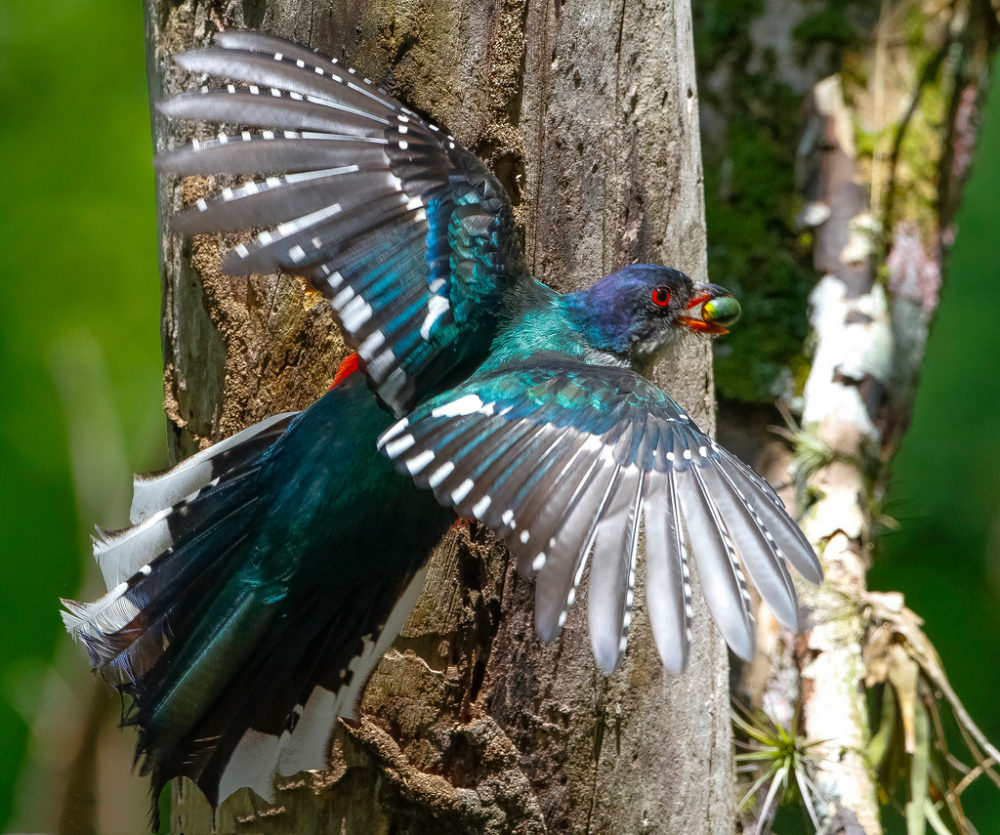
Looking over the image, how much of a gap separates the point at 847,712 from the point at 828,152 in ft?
6.32

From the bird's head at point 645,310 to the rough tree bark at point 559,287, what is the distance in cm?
15

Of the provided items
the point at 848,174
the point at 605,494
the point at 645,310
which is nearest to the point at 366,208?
the point at 645,310

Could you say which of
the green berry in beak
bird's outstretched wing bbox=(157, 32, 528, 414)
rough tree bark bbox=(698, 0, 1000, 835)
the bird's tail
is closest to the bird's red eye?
the green berry in beak

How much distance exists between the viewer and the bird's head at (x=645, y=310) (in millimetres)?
2494

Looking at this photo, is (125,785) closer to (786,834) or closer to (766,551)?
(786,834)

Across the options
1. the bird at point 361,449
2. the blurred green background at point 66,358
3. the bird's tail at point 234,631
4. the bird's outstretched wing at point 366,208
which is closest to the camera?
the bird at point 361,449

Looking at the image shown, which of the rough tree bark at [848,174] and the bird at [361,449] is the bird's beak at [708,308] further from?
the rough tree bark at [848,174]

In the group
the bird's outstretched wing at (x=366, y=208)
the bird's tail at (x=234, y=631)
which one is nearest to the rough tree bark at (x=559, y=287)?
the bird's tail at (x=234, y=631)

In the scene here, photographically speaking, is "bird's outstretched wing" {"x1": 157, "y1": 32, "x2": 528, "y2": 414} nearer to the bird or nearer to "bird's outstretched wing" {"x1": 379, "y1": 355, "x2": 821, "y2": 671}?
the bird

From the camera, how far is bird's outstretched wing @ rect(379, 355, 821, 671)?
1.70m

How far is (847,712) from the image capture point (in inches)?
127

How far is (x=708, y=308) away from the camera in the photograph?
2.65 metres

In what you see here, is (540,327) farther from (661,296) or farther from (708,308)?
(708,308)

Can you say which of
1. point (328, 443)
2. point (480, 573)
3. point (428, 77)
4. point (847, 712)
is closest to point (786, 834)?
point (847, 712)
